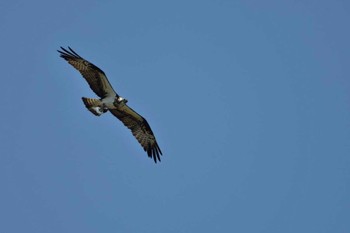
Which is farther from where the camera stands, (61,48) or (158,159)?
(158,159)

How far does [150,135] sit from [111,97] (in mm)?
2438

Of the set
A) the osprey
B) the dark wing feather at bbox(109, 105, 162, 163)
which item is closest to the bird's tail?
the osprey

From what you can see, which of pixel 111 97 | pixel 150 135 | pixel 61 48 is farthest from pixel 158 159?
pixel 61 48

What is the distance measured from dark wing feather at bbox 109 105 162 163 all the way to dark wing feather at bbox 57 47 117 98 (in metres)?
1.37

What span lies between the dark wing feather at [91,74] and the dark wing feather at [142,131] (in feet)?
4.50

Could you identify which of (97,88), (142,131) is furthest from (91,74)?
(142,131)

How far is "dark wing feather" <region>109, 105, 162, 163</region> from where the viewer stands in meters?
30.4

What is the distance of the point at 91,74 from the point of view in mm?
28984

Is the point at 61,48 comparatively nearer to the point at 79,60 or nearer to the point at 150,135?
the point at 79,60

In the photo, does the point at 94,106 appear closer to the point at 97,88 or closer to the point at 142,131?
the point at 97,88

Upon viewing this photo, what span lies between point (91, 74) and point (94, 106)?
1051mm

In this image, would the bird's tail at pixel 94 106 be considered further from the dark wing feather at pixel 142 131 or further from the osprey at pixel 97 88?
the dark wing feather at pixel 142 131

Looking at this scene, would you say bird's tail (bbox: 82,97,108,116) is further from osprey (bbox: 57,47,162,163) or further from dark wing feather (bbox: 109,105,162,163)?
dark wing feather (bbox: 109,105,162,163)

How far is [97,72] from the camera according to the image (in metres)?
28.8
